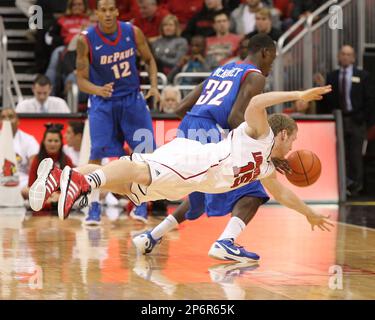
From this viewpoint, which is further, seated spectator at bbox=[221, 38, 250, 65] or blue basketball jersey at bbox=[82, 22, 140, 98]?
seated spectator at bbox=[221, 38, 250, 65]

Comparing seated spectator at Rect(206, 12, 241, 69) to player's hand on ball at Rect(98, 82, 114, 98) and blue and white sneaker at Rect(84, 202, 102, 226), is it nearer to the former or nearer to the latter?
player's hand on ball at Rect(98, 82, 114, 98)

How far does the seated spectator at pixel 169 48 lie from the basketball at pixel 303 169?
7689 mm

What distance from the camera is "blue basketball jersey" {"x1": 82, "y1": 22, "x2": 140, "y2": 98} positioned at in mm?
10039

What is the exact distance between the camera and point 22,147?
1239cm

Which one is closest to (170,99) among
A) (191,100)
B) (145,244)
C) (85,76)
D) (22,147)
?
(22,147)

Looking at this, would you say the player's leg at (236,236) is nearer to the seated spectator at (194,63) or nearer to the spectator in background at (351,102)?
the spectator in background at (351,102)

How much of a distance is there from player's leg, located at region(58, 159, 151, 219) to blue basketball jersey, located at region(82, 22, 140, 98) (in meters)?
3.69

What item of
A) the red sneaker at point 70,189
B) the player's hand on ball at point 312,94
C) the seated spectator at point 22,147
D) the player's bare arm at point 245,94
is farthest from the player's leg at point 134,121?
the player's hand on ball at point 312,94

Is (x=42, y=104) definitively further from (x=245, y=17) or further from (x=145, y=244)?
(x=145, y=244)

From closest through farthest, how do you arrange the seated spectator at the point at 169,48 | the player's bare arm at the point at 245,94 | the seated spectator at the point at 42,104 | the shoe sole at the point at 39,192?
the shoe sole at the point at 39,192, the player's bare arm at the point at 245,94, the seated spectator at the point at 42,104, the seated spectator at the point at 169,48

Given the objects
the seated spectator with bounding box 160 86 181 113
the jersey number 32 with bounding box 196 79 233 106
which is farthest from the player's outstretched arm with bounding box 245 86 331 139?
the seated spectator with bounding box 160 86 181 113

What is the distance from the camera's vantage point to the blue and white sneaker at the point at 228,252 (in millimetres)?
7047

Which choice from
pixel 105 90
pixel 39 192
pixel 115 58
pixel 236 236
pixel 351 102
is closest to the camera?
pixel 39 192

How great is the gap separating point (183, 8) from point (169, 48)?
198cm
